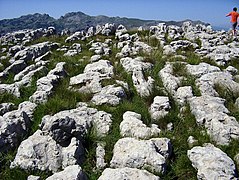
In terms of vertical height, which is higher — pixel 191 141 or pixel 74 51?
pixel 74 51

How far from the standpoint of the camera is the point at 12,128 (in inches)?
276

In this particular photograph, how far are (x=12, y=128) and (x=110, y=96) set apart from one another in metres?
3.14

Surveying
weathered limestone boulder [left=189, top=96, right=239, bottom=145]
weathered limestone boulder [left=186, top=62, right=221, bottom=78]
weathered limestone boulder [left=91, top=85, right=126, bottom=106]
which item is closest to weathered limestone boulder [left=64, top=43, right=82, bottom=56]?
weathered limestone boulder [left=91, top=85, right=126, bottom=106]

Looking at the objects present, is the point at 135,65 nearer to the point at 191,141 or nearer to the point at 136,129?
the point at 136,129

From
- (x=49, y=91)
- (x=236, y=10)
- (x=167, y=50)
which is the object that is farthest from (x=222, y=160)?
(x=236, y=10)

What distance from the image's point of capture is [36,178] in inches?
221

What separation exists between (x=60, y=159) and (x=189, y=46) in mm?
12140

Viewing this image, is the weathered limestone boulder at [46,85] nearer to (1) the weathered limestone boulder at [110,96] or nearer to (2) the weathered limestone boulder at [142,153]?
(1) the weathered limestone boulder at [110,96]

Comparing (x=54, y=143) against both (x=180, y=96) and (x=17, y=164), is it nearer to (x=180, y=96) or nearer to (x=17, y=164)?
(x=17, y=164)

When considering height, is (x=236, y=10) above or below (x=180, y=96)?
above

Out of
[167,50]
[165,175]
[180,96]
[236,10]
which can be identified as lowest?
[165,175]

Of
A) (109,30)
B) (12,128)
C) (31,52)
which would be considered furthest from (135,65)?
(109,30)

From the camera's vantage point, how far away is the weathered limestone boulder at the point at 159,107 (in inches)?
319

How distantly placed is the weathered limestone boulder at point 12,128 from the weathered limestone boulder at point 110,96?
209cm
